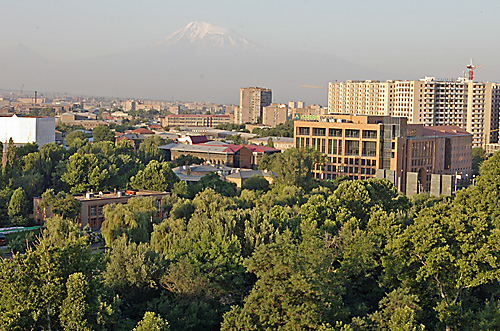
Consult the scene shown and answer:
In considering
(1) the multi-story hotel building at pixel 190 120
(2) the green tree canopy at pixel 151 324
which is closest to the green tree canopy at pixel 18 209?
(2) the green tree canopy at pixel 151 324

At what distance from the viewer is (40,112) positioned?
626ft

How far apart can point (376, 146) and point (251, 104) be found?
112m

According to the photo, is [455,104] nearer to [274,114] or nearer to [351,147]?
[351,147]

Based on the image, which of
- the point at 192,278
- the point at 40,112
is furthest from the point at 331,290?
the point at 40,112

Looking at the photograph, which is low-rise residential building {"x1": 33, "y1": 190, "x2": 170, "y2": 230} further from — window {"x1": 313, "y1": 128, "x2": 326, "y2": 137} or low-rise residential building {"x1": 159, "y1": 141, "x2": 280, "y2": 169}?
low-rise residential building {"x1": 159, "y1": 141, "x2": 280, "y2": 169}

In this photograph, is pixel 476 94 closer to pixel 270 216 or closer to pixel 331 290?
pixel 270 216

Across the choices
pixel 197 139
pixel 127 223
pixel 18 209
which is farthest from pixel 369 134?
pixel 127 223

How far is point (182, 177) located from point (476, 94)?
5741cm

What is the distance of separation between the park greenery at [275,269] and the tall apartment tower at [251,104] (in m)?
137

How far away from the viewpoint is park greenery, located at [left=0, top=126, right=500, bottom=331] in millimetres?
19141

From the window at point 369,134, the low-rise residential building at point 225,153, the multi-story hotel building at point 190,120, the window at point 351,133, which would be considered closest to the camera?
the window at point 369,134

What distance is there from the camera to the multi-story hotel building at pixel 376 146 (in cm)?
6975

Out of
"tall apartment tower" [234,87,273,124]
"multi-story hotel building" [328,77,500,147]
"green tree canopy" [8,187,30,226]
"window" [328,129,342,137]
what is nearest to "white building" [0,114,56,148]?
"window" [328,129,342,137]

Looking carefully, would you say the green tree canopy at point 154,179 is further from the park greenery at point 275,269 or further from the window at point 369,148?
the window at point 369,148
